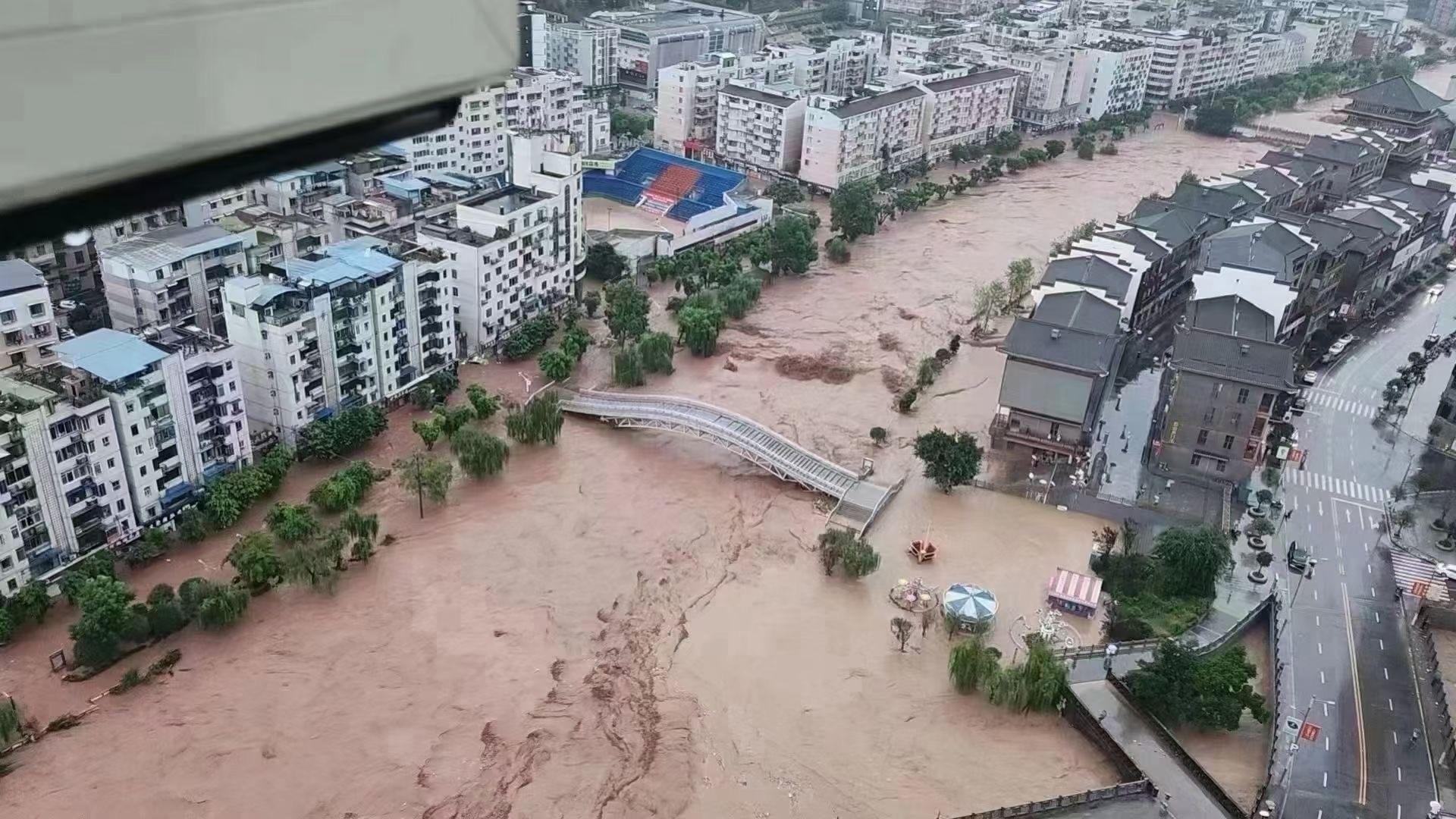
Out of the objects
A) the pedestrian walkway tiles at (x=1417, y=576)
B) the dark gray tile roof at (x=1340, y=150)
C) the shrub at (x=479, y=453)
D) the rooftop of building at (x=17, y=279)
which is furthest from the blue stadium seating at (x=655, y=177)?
the pedestrian walkway tiles at (x=1417, y=576)

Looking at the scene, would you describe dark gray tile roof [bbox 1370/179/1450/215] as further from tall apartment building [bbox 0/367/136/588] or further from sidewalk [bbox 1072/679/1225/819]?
tall apartment building [bbox 0/367/136/588]

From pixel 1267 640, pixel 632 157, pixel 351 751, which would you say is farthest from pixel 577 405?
pixel 632 157

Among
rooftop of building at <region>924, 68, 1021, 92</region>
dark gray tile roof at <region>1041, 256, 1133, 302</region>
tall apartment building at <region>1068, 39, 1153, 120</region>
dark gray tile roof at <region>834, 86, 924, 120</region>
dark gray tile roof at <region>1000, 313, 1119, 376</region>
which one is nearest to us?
dark gray tile roof at <region>1000, 313, 1119, 376</region>

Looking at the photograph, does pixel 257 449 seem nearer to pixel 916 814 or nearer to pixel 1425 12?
pixel 916 814

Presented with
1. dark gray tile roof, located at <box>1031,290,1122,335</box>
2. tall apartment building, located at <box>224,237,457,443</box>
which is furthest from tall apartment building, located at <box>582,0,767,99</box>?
dark gray tile roof, located at <box>1031,290,1122,335</box>

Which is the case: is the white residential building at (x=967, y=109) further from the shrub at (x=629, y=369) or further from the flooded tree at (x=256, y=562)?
the flooded tree at (x=256, y=562)

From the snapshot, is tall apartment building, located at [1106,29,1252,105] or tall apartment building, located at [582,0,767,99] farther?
A: tall apartment building, located at [1106,29,1252,105]
